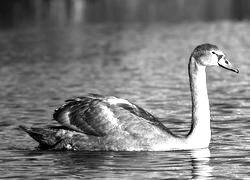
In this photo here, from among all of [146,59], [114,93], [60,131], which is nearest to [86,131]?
[60,131]

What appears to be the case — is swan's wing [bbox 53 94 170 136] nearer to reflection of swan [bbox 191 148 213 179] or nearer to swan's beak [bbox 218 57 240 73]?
reflection of swan [bbox 191 148 213 179]

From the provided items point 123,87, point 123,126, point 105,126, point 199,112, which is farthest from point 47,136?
point 123,87

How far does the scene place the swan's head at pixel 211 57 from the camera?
1752 cm

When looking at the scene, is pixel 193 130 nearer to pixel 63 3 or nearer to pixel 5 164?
pixel 5 164

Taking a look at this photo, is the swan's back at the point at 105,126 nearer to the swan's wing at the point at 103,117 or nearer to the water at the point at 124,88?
the swan's wing at the point at 103,117

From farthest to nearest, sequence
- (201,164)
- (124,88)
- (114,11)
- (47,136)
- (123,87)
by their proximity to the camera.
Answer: (114,11) → (123,87) → (124,88) → (47,136) → (201,164)

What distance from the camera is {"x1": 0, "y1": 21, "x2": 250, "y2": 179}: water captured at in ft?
52.1

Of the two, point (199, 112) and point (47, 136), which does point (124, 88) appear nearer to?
point (47, 136)

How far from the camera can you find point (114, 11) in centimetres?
7638

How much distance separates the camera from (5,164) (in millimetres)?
16203

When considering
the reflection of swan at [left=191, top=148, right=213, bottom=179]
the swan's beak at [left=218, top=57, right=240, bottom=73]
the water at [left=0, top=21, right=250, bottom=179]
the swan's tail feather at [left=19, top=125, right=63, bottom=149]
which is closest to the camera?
the reflection of swan at [left=191, top=148, right=213, bottom=179]

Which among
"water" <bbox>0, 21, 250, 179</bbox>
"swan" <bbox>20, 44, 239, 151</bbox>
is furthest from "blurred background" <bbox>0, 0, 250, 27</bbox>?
"swan" <bbox>20, 44, 239, 151</bbox>

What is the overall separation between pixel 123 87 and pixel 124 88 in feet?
1.03

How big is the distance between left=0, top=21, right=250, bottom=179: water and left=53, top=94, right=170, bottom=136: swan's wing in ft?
1.57
